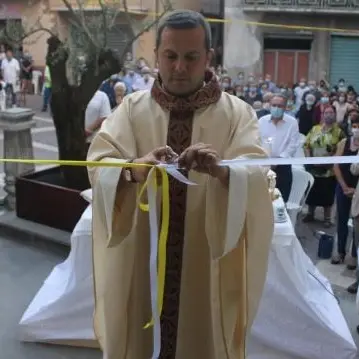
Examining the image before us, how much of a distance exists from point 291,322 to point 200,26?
2.05 meters

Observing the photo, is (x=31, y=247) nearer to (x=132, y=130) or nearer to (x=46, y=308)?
(x=46, y=308)

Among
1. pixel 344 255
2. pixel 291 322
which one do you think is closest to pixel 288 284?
Answer: pixel 291 322

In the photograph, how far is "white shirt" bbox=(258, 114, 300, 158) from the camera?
21.6 feet

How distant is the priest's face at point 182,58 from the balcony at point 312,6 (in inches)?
661

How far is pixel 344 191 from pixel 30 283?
275 centimetres

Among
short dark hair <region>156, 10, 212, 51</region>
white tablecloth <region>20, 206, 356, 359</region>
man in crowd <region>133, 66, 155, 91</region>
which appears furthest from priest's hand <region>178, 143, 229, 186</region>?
man in crowd <region>133, 66, 155, 91</region>

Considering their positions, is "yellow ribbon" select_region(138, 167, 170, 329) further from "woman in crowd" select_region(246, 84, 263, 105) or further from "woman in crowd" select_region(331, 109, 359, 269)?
"woman in crowd" select_region(246, 84, 263, 105)

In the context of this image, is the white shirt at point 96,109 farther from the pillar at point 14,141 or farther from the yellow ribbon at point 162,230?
the yellow ribbon at point 162,230

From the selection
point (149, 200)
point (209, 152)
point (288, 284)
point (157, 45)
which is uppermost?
point (157, 45)

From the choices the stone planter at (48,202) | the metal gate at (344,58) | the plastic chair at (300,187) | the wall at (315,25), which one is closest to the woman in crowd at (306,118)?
the plastic chair at (300,187)

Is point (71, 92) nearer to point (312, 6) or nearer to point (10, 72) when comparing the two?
point (10, 72)

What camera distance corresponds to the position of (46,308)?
3.82 metres

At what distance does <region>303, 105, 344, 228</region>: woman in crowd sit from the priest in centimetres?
427

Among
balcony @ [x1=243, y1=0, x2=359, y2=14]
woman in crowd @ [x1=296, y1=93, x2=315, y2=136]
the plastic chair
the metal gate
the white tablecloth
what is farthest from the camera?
the metal gate
